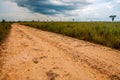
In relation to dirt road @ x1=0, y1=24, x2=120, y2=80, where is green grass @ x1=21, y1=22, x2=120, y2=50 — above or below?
above

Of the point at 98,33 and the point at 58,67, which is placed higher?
the point at 98,33

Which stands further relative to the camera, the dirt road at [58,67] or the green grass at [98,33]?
the green grass at [98,33]

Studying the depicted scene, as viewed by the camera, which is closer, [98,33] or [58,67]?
[58,67]

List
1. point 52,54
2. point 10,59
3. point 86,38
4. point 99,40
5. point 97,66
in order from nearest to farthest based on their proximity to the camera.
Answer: point 97,66
point 10,59
point 52,54
point 99,40
point 86,38

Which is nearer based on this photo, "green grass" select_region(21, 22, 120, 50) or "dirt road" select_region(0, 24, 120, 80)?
"dirt road" select_region(0, 24, 120, 80)

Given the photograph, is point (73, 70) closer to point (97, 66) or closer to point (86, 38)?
point (97, 66)

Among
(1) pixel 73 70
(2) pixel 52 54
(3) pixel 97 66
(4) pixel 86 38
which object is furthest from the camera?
(4) pixel 86 38

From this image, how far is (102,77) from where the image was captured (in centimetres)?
509

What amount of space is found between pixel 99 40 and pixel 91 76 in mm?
7309

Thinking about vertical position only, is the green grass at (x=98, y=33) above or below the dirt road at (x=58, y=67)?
above

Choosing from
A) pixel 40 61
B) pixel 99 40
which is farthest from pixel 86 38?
pixel 40 61

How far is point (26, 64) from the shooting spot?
6.50 metres

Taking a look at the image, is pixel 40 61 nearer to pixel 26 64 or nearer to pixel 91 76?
pixel 26 64

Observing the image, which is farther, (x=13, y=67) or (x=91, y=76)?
(x=13, y=67)
